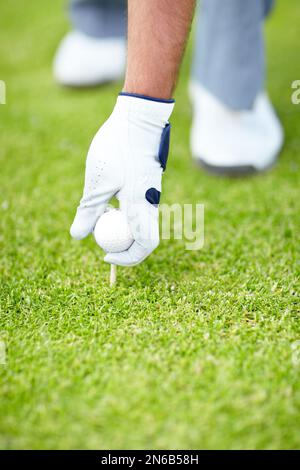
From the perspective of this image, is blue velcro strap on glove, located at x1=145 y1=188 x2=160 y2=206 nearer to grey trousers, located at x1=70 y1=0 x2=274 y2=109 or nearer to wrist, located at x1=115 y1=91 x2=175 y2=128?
wrist, located at x1=115 y1=91 x2=175 y2=128

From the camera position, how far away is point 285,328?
1.50 metres

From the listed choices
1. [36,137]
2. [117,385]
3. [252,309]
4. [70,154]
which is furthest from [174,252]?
[36,137]

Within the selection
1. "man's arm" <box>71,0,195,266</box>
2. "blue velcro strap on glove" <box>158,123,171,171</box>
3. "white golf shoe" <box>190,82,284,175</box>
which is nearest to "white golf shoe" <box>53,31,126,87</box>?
"white golf shoe" <box>190,82,284,175</box>

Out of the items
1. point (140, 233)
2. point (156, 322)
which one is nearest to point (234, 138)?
point (140, 233)

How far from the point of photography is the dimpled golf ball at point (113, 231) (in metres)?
1.53

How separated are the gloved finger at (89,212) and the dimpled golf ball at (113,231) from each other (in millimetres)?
26

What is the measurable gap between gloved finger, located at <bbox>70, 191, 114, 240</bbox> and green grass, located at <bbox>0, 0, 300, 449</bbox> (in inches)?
9.5

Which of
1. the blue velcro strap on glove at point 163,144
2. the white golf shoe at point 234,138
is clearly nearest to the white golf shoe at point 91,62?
the white golf shoe at point 234,138

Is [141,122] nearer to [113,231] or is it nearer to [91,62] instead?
[113,231]

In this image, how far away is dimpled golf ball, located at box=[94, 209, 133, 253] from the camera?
5.02ft

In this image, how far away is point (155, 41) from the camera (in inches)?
57.1

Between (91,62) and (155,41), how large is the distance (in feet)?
7.27
